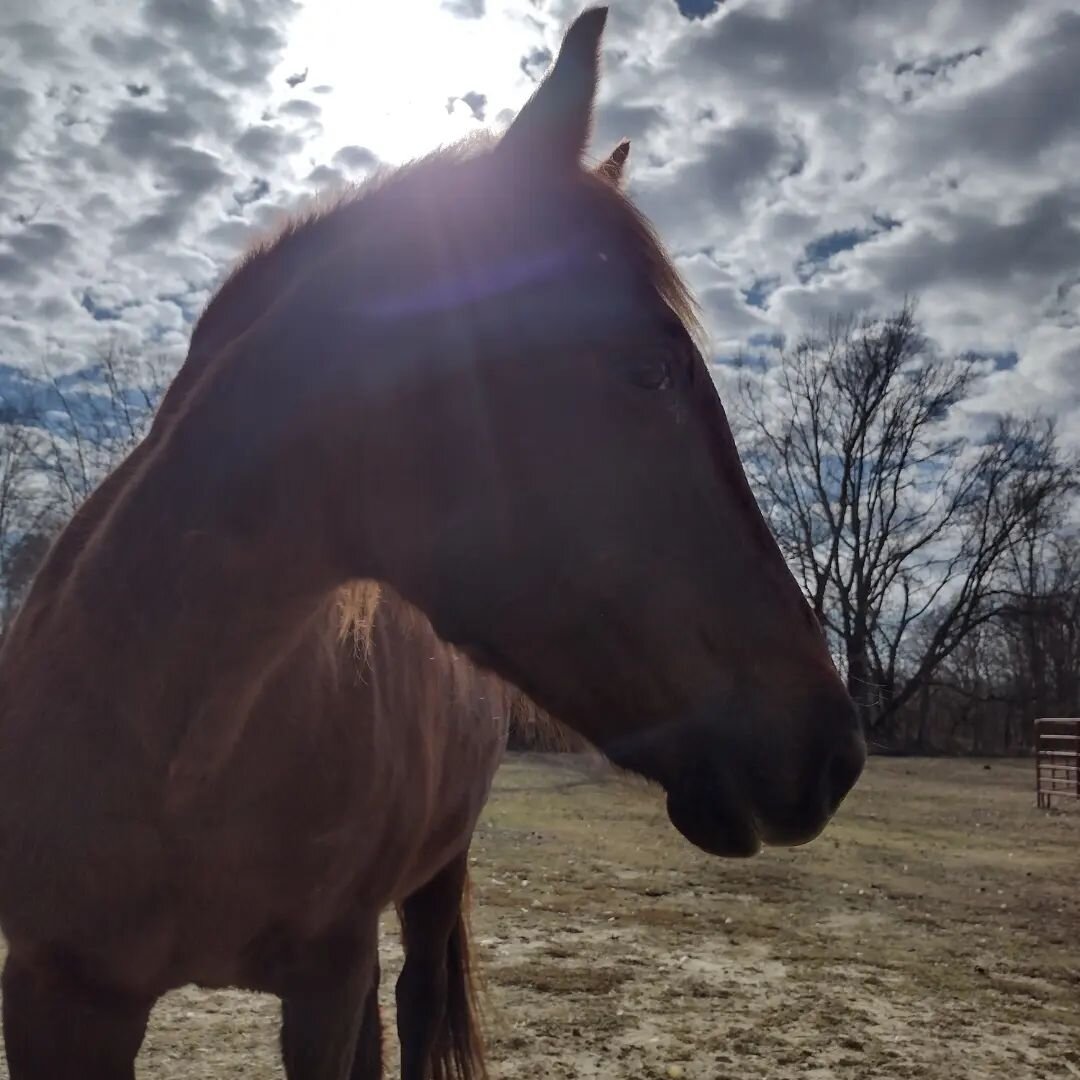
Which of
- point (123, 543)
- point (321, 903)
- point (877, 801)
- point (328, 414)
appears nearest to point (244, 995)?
point (321, 903)

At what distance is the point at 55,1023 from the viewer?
1787 mm

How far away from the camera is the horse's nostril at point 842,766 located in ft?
4.19

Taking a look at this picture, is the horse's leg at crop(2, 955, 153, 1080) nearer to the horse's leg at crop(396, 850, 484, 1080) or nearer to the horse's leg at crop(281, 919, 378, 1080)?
the horse's leg at crop(281, 919, 378, 1080)

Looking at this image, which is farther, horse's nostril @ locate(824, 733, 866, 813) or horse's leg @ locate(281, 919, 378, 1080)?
horse's leg @ locate(281, 919, 378, 1080)

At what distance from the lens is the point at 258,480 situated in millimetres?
1561

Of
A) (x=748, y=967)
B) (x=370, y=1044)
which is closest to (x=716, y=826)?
(x=370, y=1044)

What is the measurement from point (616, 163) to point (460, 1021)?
3.13m

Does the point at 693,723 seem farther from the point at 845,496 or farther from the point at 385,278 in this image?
the point at 845,496

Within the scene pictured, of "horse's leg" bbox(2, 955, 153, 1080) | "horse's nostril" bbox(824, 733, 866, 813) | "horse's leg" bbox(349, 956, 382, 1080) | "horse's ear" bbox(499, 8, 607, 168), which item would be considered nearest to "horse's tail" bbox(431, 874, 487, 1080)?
"horse's leg" bbox(349, 956, 382, 1080)

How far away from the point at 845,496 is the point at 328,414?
3339 cm

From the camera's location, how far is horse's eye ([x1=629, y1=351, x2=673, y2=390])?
140 centimetres

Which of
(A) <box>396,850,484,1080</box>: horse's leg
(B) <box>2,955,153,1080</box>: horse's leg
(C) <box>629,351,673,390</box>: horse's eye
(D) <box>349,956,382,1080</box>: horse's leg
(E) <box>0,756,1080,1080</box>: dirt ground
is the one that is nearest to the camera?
(C) <box>629,351,673,390</box>: horse's eye

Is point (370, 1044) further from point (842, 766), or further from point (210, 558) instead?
point (842, 766)

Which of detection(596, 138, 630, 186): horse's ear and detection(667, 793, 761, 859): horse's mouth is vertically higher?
detection(596, 138, 630, 186): horse's ear
